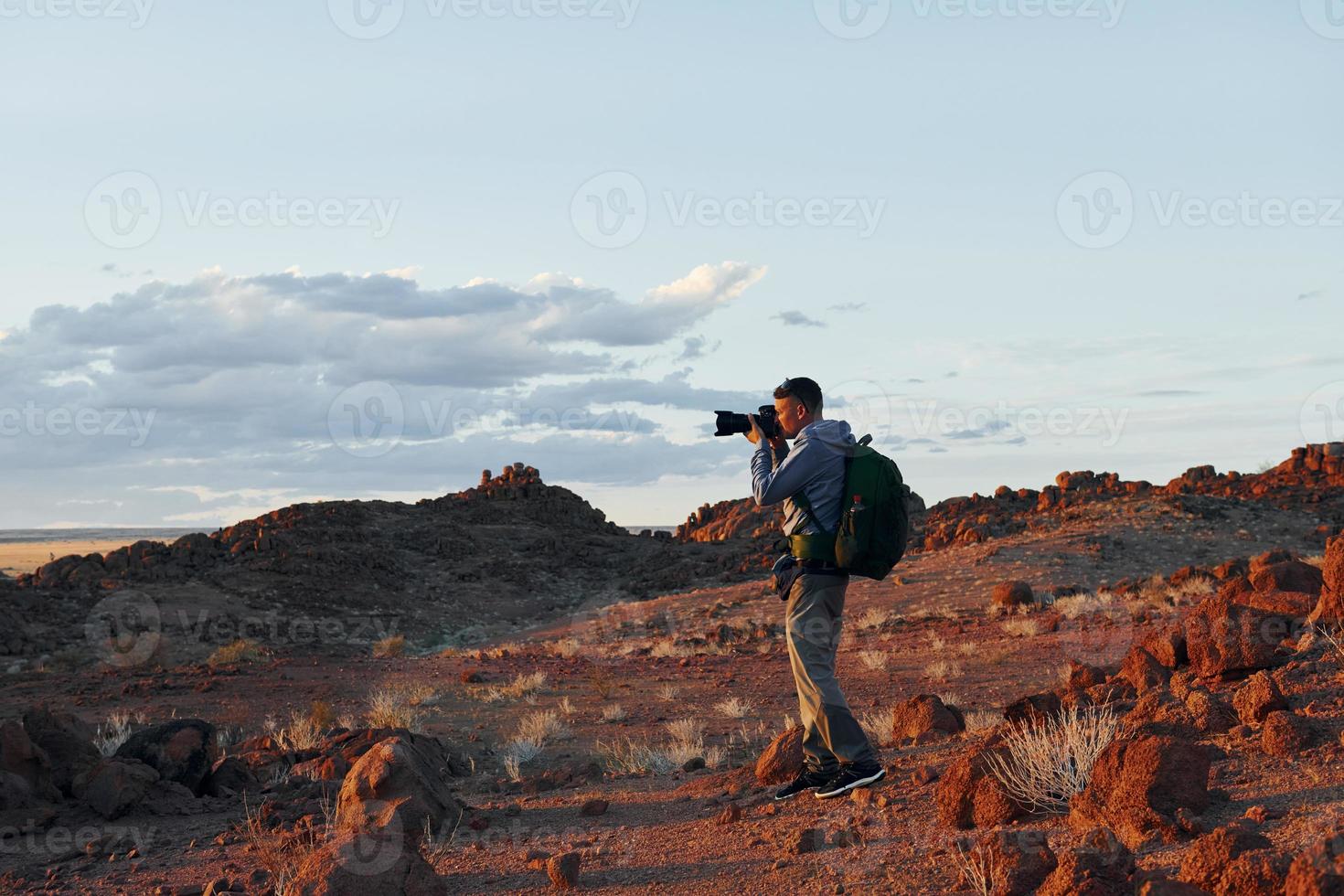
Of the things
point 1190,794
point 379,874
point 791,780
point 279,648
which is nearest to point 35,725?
point 379,874

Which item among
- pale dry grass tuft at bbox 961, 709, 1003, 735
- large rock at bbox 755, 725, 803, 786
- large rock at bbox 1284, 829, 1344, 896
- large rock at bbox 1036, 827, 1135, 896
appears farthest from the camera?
pale dry grass tuft at bbox 961, 709, 1003, 735

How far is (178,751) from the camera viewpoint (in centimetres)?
892

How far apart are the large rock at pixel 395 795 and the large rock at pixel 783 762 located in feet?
6.82

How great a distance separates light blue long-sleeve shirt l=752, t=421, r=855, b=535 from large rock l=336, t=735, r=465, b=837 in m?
3.01

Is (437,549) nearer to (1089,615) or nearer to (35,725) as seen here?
(1089,615)

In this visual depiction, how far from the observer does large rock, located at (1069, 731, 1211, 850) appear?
504 centimetres

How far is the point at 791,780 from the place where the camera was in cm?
700

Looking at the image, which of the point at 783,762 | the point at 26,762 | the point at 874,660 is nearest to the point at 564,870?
the point at 783,762

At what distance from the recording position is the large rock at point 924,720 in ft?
27.6

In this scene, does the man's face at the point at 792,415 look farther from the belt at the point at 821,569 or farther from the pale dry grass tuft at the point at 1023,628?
the pale dry grass tuft at the point at 1023,628

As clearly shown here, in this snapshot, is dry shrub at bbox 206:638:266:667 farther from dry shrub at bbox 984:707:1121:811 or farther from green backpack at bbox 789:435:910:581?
dry shrub at bbox 984:707:1121:811

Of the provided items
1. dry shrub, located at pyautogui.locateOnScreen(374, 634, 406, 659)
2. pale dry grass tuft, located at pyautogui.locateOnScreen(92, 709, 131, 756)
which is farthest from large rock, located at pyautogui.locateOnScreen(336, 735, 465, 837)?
dry shrub, located at pyautogui.locateOnScreen(374, 634, 406, 659)

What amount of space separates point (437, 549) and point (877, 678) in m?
25.3

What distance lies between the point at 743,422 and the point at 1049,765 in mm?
2572
